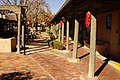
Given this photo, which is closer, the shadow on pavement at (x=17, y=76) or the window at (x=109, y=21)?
the shadow on pavement at (x=17, y=76)

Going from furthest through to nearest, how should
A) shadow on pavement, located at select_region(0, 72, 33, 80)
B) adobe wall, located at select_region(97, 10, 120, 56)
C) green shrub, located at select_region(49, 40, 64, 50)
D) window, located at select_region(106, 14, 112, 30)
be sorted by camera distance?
green shrub, located at select_region(49, 40, 64, 50), window, located at select_region(106, 14, 112, 30), adobe wall, located at select_region(97, 10, 120, 56), shadow on pavement, located at select_region(0, 72, 33, 80)

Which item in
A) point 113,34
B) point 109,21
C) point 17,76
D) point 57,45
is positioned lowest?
point 17,76

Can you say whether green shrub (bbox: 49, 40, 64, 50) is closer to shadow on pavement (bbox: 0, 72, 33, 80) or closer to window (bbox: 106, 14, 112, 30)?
window (bbox: 106, 14, 112, 30)

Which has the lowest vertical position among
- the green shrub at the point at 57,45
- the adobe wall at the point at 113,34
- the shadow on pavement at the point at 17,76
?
the shadow on pavement at the point at 17,76

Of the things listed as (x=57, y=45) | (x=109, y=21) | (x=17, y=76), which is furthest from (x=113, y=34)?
(x=17, y=76)

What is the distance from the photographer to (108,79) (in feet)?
25.8

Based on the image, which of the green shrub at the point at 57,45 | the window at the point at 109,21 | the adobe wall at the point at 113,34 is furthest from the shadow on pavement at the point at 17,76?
the green shrub at the point at 57,45

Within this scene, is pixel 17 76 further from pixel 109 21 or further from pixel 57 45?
pixel 57 45

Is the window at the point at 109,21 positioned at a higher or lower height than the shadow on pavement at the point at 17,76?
higher

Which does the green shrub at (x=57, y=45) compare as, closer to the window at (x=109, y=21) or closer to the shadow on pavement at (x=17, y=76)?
the window at (x=109, y=21)

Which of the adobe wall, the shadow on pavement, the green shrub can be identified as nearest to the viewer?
the shadow on pavement

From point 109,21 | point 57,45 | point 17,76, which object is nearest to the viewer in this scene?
point 17,76

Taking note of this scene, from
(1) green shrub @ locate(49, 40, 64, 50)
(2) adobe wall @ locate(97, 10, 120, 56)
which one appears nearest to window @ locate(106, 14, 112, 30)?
(2) adobe wall @ locate(97, 10, 120, 56)

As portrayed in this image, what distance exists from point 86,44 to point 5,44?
23.4ft
